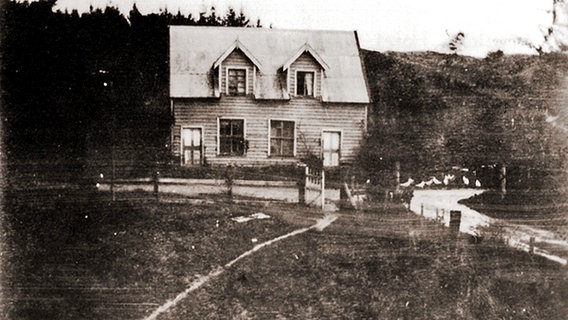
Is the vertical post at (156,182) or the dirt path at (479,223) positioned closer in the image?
the vertical post at (156,182)

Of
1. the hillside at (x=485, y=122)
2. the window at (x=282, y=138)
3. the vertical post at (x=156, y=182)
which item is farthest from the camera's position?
the hillside at (x=485, y=122)

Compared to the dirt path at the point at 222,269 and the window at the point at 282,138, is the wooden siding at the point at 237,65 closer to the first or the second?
the window at the point at 282,138

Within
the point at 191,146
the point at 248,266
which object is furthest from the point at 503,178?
the point at 191,146

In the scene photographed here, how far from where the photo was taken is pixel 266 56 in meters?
4.35

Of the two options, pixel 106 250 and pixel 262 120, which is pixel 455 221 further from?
pixel 106 250

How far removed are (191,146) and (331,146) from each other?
116 cm

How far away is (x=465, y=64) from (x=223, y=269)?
2.87 metres

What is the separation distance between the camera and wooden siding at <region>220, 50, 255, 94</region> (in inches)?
157

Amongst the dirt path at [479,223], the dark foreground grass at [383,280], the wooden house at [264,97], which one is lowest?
the dark foreground grass at [383,280]

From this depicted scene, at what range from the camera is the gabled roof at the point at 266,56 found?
4035 millimetres

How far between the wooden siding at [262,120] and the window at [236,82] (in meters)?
0.06

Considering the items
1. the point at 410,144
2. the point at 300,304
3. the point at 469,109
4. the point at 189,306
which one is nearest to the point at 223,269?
the point at 189,306

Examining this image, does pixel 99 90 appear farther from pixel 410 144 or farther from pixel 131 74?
pixel 410 144

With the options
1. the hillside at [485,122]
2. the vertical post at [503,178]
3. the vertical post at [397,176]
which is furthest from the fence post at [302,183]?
the vertical post at [503,178]
